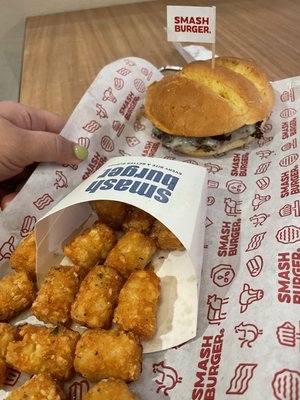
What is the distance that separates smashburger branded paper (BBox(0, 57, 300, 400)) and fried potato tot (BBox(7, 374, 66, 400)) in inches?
4.4

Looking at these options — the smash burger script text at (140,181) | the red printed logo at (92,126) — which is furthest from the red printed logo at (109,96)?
the smash burger script text at (140,181)

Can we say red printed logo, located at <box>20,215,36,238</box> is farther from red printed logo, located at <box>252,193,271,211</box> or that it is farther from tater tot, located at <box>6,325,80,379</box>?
red printed logo, located at <box>252,193,271,211</box>

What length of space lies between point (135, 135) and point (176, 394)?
4.27ft

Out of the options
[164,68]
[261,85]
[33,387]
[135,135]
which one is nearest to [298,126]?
[261,85]

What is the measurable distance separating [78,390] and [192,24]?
1.55 meters

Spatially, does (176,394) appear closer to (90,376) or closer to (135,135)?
(90,376)

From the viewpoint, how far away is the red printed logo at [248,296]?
49.1 inches

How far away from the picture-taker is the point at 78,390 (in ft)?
4.06

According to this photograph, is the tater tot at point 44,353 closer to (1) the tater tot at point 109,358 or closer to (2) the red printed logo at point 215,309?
(1) the tater tot at point 109,358

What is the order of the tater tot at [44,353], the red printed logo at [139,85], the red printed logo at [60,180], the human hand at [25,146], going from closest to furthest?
the tater tot at [44,353], the human hand at [25,146], the red printed logo at [60,180], the red printed logo at [139,85]

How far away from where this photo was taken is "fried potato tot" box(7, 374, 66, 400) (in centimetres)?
110

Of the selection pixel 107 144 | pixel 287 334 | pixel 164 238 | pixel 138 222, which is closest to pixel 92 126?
pixel 107 144

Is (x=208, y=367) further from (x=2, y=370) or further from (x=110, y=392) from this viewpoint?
(x=2, y=370)

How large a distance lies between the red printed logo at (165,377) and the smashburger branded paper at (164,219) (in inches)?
2.2
